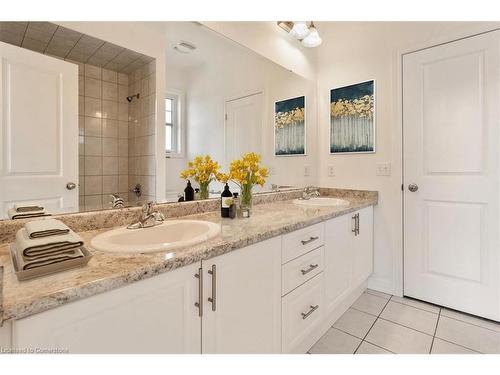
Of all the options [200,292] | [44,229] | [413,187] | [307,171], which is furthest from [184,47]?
[413,187]

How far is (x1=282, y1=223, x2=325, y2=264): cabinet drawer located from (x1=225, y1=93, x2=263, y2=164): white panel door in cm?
73

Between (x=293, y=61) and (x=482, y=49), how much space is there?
1285mm

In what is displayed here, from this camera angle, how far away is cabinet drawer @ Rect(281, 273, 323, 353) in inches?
49.3

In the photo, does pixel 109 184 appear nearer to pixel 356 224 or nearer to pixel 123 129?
pixel 123 129

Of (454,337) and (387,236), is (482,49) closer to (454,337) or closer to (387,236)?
(387,236)

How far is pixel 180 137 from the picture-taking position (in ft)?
4.90

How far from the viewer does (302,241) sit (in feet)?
4.43

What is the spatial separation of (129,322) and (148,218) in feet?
1.75

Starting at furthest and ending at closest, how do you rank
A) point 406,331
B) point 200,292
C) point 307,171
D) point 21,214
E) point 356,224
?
point 307,171
point 356,224
point 406,331
point 21,214
point 200,292

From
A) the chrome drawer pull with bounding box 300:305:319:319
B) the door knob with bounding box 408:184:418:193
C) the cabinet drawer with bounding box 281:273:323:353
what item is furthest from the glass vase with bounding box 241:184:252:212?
the door knob with bounding box 408:184:418:193

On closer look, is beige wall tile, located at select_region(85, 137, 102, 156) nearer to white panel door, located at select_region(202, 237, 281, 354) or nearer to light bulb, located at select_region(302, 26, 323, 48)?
white panel door, located at select_region(202, 237, 281, 354)

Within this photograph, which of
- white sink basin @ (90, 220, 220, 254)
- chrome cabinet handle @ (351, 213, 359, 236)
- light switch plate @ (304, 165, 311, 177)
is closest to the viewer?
white sink basin @ (90, 220, 220, 254)

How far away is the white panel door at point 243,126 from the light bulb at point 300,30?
63 cm
